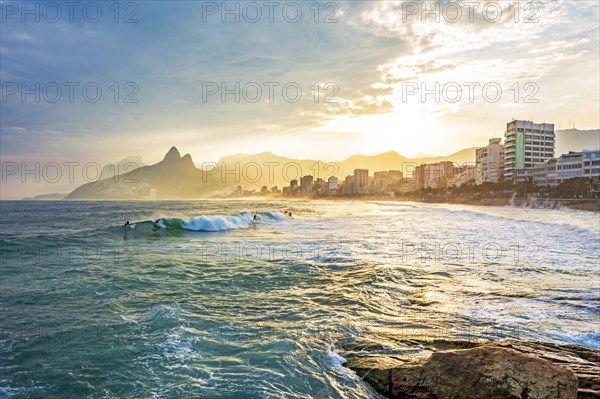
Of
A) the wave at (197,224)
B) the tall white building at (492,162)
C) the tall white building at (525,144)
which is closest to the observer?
the wave at (197,224)

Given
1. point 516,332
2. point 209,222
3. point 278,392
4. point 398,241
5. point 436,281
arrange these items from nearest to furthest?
point 278,392 < point 516,332 < point 436,281 < point 398,241 < point 209,222

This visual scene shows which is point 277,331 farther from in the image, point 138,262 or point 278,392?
point 138,262

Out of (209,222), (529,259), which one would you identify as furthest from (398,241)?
(209,222)

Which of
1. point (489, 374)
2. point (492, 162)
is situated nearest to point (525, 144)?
point (492, 162)

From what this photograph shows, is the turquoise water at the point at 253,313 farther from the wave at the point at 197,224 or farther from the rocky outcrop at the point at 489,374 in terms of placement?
the wave at the point at 197,224

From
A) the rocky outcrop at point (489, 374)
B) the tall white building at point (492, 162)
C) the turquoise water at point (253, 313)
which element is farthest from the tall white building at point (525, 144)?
the rocky outcrop at point (489, 374)

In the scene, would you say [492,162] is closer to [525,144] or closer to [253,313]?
[525,144]
